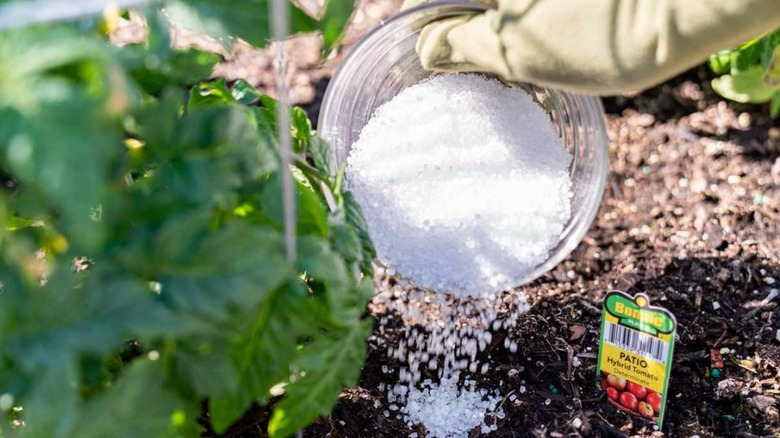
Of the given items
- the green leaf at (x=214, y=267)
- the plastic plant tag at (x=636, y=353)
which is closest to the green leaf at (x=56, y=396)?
the green leaf at (x=214, y=267)

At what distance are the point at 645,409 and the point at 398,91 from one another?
0.78 meters

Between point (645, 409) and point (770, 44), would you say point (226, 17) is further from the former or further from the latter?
point (770, 44)

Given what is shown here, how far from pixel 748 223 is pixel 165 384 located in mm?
1385

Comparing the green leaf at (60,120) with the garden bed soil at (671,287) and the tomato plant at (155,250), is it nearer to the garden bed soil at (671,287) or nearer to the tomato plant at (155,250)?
the tomato plant at (155,250)

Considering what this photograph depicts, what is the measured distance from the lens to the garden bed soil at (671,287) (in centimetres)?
153

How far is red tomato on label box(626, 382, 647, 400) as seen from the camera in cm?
149

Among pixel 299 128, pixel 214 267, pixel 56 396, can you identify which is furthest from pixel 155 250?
pixel 299 128

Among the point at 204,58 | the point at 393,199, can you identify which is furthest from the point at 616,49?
the point at 204,58

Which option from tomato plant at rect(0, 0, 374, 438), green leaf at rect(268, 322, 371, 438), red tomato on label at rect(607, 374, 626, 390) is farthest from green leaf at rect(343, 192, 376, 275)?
red tomato on label at rect(607, 374, 626, 390)

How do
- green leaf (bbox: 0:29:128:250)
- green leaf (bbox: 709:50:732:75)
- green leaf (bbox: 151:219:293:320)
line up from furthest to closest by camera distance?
green leaf (bbox: 709:50:732:75) → green leaf (bbox: 151:219:293:320) → green leaf (bbox: 0:29:128:250)

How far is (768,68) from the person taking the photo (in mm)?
1760

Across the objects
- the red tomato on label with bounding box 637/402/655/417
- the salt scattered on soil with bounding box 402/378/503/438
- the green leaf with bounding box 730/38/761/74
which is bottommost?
the salt scattered on soil with bounding box 402/378/503/438

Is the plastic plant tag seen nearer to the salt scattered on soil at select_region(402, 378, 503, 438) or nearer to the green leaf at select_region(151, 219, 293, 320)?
the salt scattered on soil at select_region(402, 378, 503, 438)

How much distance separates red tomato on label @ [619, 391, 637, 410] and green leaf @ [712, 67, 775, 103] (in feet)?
2.60
